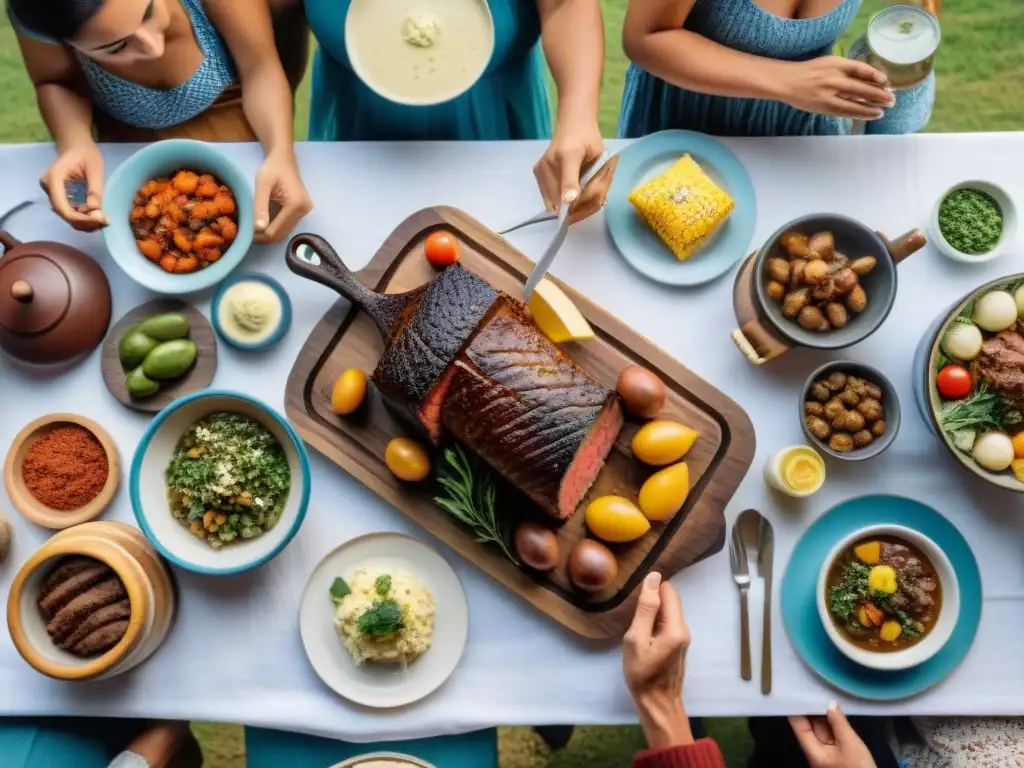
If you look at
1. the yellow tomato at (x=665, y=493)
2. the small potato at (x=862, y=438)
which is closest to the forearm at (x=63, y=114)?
the yellow tomato at (x=665, y=493)

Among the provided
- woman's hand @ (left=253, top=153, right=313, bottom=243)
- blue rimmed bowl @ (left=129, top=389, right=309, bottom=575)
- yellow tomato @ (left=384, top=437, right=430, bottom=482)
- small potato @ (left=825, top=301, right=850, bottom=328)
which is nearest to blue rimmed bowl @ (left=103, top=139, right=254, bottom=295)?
woman's hand @ (left=253, top=153, right=313, bottom=243)

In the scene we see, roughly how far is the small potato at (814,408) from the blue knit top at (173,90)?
4.67 ft

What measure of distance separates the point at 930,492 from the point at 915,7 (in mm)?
993

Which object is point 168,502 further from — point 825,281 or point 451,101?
point 825,281

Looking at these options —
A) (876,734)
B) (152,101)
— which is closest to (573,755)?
(876,734)

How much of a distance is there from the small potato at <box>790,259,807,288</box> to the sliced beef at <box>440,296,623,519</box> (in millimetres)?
419

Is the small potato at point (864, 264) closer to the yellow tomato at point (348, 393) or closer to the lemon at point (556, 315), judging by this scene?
the lemon at point (556, 315)

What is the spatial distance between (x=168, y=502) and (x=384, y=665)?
55cm

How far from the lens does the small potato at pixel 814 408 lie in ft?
5.62

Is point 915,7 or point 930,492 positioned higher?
point 915,7

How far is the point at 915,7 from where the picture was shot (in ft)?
5.70

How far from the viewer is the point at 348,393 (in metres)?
1.77

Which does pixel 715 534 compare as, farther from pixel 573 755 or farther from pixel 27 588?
pixel 27 588

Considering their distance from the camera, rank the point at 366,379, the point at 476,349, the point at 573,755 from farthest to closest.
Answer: the point at 573,755 < the point at 366,379 < the point at 476,349
